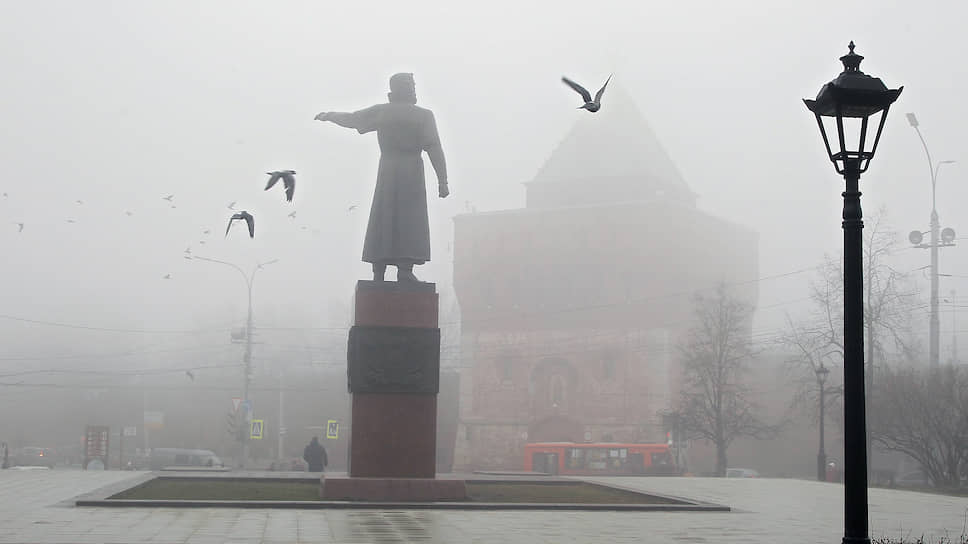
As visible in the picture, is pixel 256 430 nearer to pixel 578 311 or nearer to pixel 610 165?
pixel 578 311

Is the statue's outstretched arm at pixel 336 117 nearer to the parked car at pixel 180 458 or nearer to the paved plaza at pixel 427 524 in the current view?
the paved plaza at pixel 427 524

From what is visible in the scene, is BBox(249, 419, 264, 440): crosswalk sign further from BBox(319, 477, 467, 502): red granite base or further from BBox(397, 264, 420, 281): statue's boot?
BBox(319, 477, 467, 502): red granite base

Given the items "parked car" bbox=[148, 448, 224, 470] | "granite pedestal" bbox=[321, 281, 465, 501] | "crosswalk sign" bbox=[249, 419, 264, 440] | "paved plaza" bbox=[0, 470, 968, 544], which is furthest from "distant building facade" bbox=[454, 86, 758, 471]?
"granite pedestal" bbox=[321, 281, 465, 501]

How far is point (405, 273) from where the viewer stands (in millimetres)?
15898

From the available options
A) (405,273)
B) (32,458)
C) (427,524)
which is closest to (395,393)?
(405,273)

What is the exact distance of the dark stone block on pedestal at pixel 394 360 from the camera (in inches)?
585

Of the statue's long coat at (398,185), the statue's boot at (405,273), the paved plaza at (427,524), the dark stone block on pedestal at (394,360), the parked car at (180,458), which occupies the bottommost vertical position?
the parked car at (180,458)

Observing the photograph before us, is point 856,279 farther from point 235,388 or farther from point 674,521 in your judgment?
point 235,388

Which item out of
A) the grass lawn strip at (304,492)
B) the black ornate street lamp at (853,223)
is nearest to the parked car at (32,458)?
the grass lawn strip at (304,492)

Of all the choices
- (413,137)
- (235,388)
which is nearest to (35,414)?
(235,388)

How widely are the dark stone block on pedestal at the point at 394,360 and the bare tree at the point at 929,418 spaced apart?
18.0 metres

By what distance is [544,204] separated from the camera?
67438mm

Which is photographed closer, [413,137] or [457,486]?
[457,486]

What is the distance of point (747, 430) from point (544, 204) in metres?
25.3
